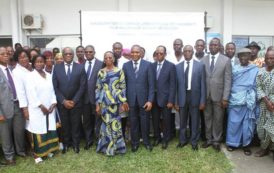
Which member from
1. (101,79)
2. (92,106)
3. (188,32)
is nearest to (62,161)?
(92,106)

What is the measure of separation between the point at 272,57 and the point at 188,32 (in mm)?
2425

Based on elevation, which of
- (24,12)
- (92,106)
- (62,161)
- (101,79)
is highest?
(24,12)

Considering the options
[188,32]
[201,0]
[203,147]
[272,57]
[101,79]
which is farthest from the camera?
[201,0]

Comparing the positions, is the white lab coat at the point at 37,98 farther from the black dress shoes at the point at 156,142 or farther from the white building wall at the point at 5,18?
the white building wall at the point at 5,18

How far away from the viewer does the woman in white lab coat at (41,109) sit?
4258 millimetres

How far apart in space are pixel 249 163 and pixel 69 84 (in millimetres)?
3089

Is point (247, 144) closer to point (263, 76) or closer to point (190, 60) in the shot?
point (263, 76)

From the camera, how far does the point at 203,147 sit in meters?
4.81

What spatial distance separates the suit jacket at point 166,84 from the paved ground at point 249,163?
52.3 inches

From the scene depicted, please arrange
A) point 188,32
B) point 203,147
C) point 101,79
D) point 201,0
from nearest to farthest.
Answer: point 101,79 → point 203,147 → point 188,32 → point 201,0

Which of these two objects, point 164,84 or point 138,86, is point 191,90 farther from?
point 138,86

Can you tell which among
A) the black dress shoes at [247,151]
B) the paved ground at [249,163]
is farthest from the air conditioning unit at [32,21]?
the black dress shoes at [247,151]

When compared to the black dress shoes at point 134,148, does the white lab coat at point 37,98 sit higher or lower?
higher

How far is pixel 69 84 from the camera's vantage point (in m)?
4.54
